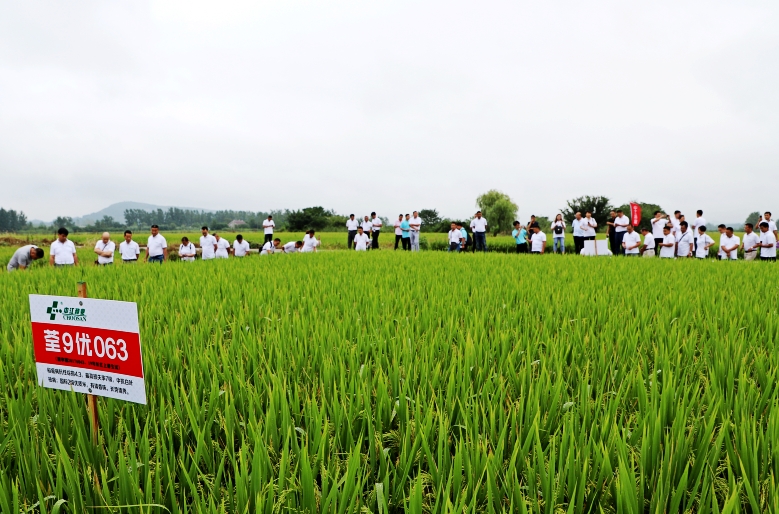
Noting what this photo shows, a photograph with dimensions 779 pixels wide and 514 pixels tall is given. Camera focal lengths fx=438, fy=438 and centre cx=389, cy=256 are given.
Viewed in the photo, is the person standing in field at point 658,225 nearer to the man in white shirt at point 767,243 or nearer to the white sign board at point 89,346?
the man in white shirt at point 767,243

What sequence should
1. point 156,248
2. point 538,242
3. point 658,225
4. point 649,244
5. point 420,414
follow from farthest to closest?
point 538,242, point 649,244, point 658,225, point 156,248, point 420,414

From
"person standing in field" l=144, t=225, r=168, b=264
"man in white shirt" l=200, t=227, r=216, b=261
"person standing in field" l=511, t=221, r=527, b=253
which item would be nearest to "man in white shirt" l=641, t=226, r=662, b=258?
"person standing in field" l=511, t=221, r=527, b=253

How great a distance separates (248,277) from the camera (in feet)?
21.1

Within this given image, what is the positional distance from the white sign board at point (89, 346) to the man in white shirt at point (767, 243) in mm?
11915

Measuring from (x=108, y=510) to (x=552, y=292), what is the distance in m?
4.26

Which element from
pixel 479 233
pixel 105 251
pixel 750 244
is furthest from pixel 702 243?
Result: pixel 105 251

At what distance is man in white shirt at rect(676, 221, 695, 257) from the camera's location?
1136cm

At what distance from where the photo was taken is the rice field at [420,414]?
1275 mm

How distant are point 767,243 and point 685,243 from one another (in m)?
2.09

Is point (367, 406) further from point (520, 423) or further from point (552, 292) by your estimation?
point (552, 292)

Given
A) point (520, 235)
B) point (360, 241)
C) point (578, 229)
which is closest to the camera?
point (578, 229)

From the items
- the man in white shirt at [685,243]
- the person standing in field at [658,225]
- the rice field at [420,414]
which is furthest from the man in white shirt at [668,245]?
the rice field at [420,414]

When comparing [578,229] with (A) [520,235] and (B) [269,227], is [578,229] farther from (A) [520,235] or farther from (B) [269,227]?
(B) [269,227]

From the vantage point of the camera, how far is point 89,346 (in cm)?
173
